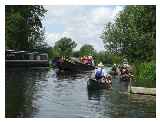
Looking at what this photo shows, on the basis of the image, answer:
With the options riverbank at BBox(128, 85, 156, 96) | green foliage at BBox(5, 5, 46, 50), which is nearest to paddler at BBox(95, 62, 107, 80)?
riverbank at BBox(128, 85, 156, 96)

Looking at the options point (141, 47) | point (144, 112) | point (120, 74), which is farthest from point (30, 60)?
point (144, 112)

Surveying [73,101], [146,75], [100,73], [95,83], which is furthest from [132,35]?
[73,101]

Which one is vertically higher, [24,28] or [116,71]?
[24,28]

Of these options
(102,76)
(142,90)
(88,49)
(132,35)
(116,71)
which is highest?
(132,35)

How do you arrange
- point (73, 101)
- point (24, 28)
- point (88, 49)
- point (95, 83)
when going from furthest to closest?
point (24, 28), point (95, 83), point (88, 49), point (73, 101)

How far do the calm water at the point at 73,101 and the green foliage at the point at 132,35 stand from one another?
39.8 inches

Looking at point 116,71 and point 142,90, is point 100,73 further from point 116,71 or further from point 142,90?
point 142,90

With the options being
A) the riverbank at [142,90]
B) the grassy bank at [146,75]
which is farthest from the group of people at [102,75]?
the riverbank at [142,90]

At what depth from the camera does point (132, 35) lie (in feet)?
52.9

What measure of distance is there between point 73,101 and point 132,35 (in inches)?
134

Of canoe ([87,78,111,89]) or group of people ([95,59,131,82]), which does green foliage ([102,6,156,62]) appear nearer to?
group of people ([95,59,131,82])

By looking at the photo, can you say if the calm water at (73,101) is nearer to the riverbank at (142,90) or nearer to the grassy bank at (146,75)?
the riverbank at (142,90)

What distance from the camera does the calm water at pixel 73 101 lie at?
11.9m

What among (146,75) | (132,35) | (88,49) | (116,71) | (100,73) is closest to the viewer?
(88,49)
